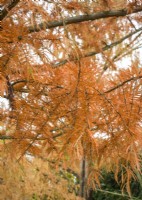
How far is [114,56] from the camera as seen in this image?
81.6 inches

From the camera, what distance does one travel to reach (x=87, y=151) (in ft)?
3.93

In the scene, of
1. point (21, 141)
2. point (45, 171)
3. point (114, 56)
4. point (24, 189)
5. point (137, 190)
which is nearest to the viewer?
point (21, 141)

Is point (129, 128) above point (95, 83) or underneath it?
underneath

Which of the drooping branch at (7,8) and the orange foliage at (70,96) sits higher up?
the drooping branch at (7,8)

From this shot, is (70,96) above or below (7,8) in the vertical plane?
below

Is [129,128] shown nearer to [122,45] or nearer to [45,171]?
[122,45]

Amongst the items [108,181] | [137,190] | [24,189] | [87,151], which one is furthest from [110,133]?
[108,181]

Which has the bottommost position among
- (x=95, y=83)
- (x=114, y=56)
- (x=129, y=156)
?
(x=129, y=156)

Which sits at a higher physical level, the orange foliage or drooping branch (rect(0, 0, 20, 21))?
drooping branch (rect(0, 0, 20, 21))

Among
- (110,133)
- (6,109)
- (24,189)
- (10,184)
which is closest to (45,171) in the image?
(24,189)

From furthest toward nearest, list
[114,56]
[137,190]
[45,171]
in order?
[137,190] < [45,171] < [114,56]

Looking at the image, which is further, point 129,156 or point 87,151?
point 87,151

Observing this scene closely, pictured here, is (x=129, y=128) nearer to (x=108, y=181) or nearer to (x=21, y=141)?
(x=21, y=141)

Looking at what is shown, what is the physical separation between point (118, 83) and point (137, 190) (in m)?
3.24
